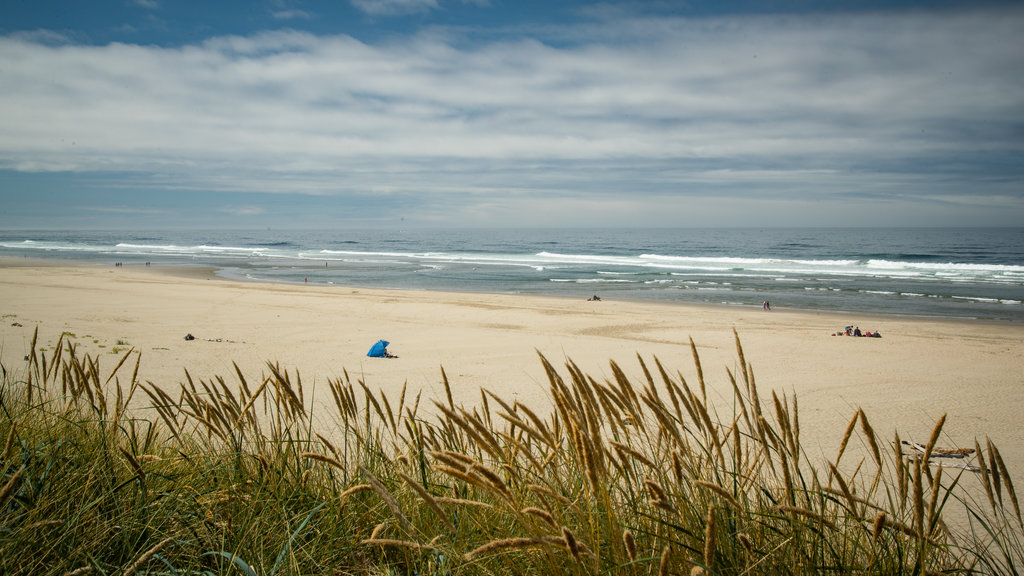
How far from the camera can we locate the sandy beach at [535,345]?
804 cm

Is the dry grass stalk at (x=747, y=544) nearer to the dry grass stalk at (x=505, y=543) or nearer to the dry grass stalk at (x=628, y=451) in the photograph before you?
the dry grass stalk at (x=628, y=451)

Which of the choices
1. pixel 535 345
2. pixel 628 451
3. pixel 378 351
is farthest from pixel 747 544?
pixel 535 345

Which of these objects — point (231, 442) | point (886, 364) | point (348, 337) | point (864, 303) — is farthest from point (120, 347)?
point (864, 303)

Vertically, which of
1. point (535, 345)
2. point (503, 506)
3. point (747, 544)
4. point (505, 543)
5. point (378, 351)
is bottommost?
point (535, 345)

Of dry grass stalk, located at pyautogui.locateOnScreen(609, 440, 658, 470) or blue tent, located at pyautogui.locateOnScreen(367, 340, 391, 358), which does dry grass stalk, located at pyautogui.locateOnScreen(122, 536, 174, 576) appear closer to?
dry grass stalk, located at pyautogui.locateOnScreen(609, 440, 658, 470)

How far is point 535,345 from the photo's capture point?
12422mm

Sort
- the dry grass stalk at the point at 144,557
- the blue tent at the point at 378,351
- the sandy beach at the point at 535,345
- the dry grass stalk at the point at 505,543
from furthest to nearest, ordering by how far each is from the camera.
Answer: the blue tent at the point at 378,351 → the sandy beach at the point at 535,345 → the dry grass stalk at the point at 144,557 → the dry grass stalk at the point at 505,543

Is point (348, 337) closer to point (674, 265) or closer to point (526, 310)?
point (526, 310)

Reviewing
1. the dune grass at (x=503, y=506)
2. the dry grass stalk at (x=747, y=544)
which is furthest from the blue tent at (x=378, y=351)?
the dry grass stalk at (x=747, y=544)

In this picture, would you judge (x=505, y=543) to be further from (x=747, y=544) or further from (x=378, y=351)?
(x=378, y=351)

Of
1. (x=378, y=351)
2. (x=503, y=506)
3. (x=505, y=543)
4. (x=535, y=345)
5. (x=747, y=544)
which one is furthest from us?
(x=535, y=345)

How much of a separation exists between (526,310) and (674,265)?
1069 inches

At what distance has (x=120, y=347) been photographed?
404 inches

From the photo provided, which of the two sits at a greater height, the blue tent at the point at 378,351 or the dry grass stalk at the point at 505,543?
the dry grass stalk at the point at 505,543
